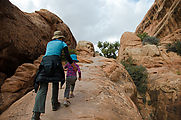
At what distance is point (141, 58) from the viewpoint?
14.7m

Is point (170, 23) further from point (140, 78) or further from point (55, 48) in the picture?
point (55, 48)

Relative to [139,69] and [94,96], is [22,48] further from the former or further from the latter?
[139,69]

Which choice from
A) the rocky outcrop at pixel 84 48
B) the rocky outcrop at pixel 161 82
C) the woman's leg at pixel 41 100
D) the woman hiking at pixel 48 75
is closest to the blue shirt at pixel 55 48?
the woman hiking at pixel 48 75

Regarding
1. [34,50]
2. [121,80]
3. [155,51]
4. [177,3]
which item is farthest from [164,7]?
[34,50]

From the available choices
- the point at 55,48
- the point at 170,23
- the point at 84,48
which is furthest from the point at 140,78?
the point at 170,23

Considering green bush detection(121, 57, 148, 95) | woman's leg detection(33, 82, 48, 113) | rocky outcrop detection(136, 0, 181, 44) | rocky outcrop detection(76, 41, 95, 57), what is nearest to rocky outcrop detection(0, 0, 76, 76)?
woman's leg detection(33, 82, 48, 113)

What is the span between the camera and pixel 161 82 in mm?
9930

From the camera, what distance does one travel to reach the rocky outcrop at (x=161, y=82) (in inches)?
318

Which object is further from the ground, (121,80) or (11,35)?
(11,35)

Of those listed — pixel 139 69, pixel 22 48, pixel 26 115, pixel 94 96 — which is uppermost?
pixel 22 48

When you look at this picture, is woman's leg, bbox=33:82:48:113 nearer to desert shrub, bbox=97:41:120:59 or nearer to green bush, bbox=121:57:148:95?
green bush, bbox=121:57:148:95

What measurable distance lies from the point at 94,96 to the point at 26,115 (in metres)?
1.71

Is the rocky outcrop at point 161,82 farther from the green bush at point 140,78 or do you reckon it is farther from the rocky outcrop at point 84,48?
the rocky outcrop at point 84,48

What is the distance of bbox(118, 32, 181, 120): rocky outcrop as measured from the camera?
26.5ft
